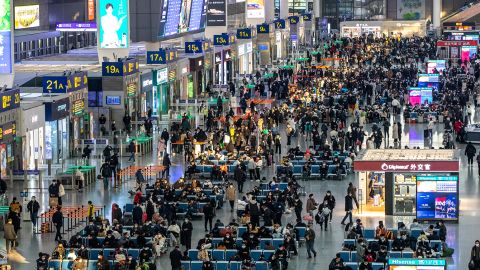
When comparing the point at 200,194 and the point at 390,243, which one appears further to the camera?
the point at 200,194

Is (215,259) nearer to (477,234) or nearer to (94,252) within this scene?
(94,252)

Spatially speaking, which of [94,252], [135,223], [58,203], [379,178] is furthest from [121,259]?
[379,178]

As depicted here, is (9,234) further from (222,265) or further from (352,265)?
(352,265)

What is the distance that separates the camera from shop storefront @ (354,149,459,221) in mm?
42781

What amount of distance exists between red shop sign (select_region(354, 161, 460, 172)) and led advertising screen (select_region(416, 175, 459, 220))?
0.25 m

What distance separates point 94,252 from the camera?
1447 inches

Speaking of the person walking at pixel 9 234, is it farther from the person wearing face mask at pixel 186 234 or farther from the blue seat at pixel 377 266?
the blue seat at pixel 377 266

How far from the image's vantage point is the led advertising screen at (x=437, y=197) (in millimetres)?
42750

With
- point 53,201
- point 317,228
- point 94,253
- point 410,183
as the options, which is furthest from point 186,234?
point 410,183

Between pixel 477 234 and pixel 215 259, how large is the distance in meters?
8.61

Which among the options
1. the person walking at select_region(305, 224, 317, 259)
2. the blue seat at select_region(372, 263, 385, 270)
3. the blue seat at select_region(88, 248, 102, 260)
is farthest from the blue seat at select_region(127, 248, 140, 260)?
the blue seat at select_region(372, 263, 385, 270)

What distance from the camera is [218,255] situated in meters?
36.3

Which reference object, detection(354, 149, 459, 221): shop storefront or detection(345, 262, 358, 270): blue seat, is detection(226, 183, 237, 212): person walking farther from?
detection(345, 262, 358, 270): blue seat

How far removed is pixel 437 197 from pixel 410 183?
1.17 meters
